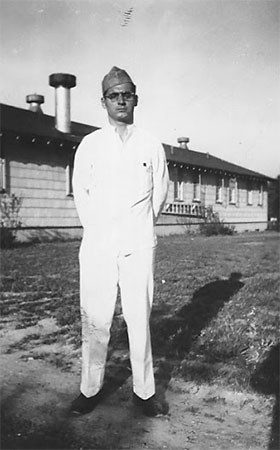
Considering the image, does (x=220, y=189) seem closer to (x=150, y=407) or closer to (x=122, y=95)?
(x=122, y=95)

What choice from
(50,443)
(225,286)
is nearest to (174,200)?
(225,286)

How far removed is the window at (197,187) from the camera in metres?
19.7

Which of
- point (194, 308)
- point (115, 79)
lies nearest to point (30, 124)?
point (194, 308)

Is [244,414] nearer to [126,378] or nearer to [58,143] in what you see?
[126,378]

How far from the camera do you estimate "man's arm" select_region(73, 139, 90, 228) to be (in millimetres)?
3107

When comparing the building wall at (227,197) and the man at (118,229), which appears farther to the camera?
the building wall at (227,197)

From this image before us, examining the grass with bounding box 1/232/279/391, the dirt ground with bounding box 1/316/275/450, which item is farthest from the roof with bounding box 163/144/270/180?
the dirt ground with bounding box 1/316/275/450

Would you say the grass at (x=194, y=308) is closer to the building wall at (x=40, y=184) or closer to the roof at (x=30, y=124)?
the building wall at (x=40, y=184)

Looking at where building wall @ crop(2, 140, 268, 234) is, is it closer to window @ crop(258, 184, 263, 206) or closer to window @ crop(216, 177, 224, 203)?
window @ crop(216, 177, 224, 203)

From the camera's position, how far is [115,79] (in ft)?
10.2

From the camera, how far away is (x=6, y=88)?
549 cm

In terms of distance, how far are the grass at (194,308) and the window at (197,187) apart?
902 centimetres

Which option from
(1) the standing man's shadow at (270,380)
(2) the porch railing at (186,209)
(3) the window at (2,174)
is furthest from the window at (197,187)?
(1) the standing man's shadow at (270,380)

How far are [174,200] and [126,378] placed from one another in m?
14.1
